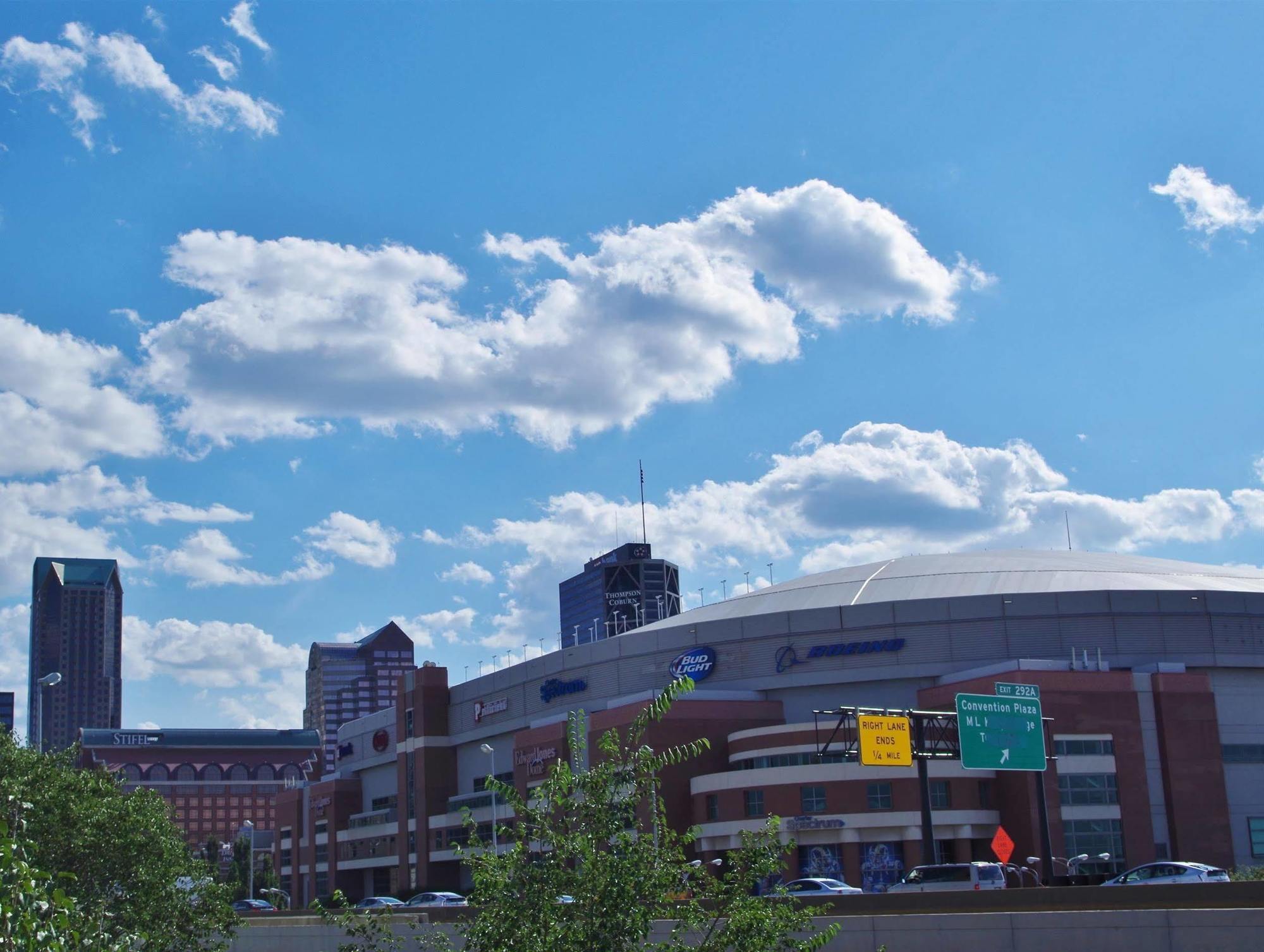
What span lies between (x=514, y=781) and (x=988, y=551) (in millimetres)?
41694

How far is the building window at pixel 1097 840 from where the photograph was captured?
245 ft

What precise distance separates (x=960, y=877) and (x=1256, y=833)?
115ft

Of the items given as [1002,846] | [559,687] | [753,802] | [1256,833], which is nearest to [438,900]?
[753,802]

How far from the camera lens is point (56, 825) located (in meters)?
35.7

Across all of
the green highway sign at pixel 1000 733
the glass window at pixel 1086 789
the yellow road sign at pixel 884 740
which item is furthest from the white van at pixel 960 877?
the glass window at pixel 1086 789

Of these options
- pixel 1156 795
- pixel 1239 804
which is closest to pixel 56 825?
pixel 1156 795

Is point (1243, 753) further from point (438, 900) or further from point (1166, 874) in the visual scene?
point (438, 900)

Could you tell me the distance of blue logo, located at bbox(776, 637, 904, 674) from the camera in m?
90.6

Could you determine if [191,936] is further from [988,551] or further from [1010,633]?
[988,551]

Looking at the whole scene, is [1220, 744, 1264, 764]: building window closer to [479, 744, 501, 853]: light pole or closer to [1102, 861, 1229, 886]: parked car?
[1102, 861, 1229, 886]: parked car

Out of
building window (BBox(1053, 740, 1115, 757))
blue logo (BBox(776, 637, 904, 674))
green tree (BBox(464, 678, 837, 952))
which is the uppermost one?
blue logo (BBox(776, 637, 904, 674))

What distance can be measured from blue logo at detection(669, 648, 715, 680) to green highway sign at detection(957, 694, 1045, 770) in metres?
40.0

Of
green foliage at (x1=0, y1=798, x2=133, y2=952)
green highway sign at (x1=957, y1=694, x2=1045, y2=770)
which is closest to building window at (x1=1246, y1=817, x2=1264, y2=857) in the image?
green highway sign at (x1=957, y1=694, x2=1045, y2=770)

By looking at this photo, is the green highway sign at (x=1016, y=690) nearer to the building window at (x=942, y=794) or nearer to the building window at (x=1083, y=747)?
the building window at (x=942, y=794)
